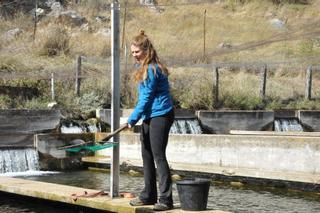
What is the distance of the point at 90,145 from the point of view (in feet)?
22.4

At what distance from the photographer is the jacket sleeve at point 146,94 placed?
6266 millimetres

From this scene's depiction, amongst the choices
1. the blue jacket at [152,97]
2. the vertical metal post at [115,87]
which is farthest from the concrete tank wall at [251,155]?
the blue jacket at [152,97]

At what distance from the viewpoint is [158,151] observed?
638 centimetres

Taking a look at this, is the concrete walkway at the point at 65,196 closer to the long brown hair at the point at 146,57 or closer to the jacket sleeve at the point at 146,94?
the jacket sleeve at the point at 146,94

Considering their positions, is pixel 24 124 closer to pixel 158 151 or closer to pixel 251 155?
pixel 251 155

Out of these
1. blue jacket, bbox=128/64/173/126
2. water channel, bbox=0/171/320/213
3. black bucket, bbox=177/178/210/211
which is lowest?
water channel, bbox=0/171/320/213

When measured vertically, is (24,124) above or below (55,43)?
below

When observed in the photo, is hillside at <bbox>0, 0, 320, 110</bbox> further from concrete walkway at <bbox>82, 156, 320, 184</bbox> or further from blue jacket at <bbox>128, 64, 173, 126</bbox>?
blue jacket at <bbox>128, 64, 173, 126</bbox>

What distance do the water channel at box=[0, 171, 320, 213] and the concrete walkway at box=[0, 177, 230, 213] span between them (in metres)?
0.24

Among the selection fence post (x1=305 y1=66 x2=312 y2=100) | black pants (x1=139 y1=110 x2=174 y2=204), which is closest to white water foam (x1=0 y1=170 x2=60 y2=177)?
black pants (x1=139 y1=110 x2=174 y2=204)

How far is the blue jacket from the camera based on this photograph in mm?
6273

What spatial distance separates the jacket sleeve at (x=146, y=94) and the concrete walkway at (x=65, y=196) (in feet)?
3.44

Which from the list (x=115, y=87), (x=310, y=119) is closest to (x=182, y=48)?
(x=310, y=119)

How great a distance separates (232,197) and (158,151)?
3.95m
